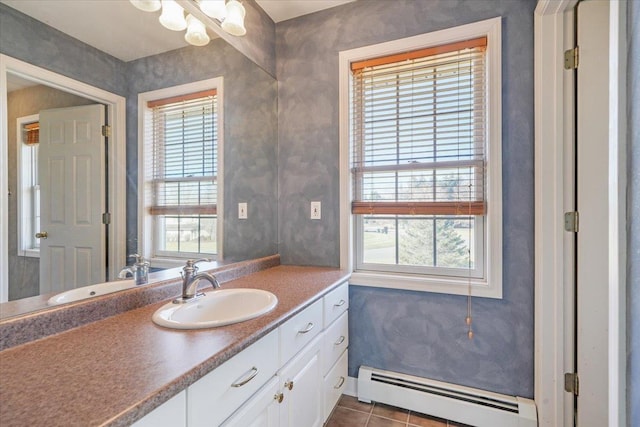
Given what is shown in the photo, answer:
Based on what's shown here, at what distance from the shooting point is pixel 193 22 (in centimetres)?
146

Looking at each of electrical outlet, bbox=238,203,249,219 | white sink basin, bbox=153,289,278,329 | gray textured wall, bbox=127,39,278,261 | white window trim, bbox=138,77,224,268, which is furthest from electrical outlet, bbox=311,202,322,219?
white window trim, bbox=138,77,224,268

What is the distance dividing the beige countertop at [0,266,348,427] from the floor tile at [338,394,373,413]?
1.08m

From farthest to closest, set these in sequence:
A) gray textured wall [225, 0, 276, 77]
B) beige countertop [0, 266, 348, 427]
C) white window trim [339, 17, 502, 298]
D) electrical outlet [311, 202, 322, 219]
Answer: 1. electrical outlet [311, 202, 322, 219]
2. gray textured wall [225, 0, 276, 77]
3. white window trim [339, 17, 502, 298]
4. beige countertop [0, 266, 348, 427]

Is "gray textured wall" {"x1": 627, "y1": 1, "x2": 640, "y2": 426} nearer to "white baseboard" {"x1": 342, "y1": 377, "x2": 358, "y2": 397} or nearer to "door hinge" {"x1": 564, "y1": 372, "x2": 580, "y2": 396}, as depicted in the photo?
"door hinge" {"x1": 564, "y1": 372, "x2": 580, "y2": 396}

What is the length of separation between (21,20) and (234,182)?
104 centimetres

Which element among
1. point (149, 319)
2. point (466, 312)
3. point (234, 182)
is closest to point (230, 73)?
point (234, 182)

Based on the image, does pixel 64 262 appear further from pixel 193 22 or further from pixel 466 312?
pixel 466 312

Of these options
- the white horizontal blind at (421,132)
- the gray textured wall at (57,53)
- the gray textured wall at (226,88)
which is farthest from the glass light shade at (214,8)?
the white horizontal blind at (421,132)

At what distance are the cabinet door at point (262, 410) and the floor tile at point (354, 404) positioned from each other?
35.0 inches

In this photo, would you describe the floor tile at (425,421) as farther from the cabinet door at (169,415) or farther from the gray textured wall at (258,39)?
the gray textured wall at (258,39)

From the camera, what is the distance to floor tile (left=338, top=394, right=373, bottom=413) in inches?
70.8

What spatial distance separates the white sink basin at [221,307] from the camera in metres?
1.08

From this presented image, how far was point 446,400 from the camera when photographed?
5.49ft

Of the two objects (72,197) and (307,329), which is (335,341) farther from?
(72,197)
